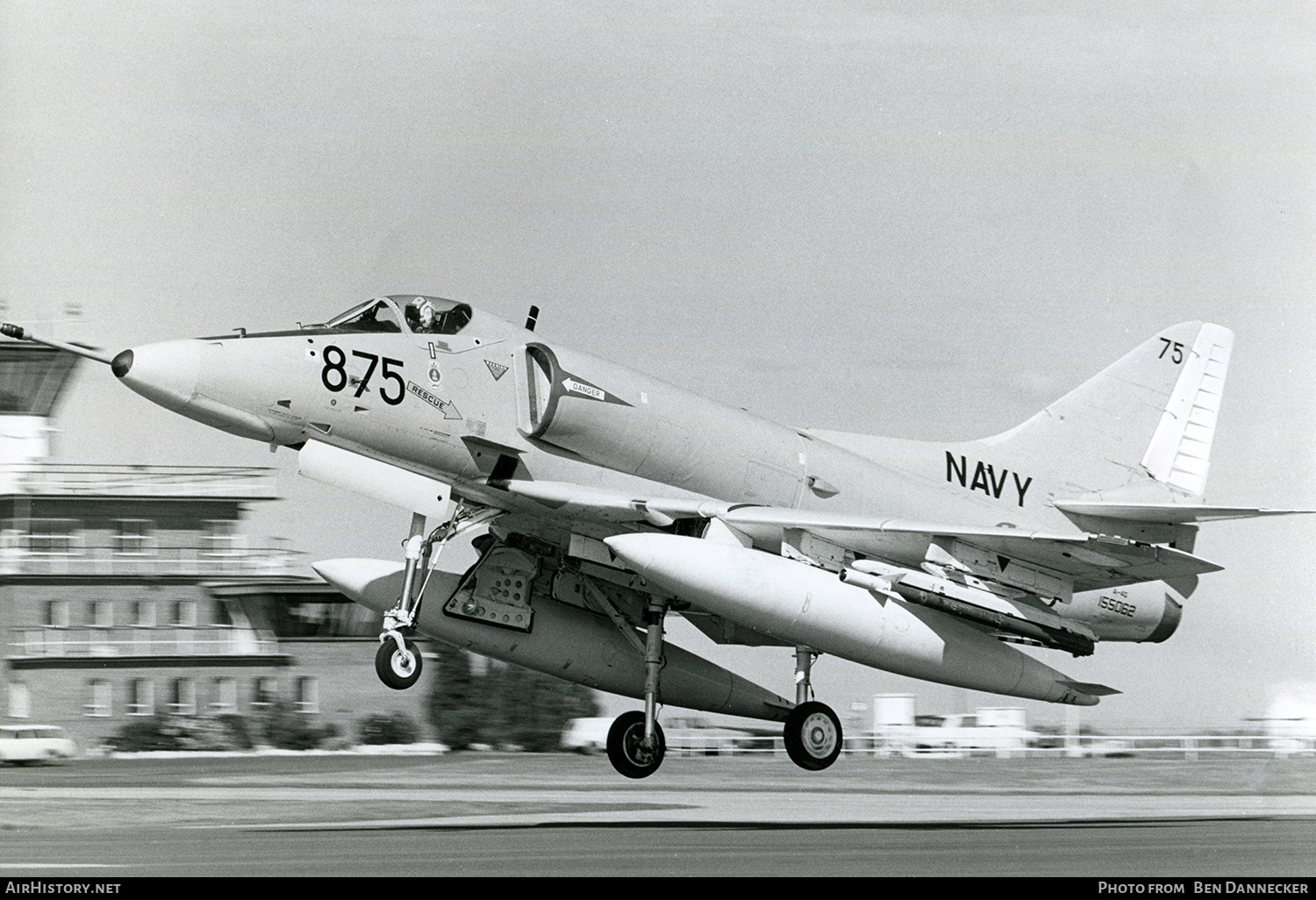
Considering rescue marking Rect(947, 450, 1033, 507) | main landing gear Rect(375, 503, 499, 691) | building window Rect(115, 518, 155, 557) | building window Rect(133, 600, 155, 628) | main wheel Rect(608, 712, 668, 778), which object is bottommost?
main wheel Rect(608, 712, 668, 778)

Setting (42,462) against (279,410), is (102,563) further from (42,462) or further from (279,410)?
(279,410)

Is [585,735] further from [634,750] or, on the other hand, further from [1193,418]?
[1193,418]

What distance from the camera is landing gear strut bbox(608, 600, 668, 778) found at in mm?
15391

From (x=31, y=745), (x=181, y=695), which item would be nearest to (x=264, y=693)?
(x=181, y=695)

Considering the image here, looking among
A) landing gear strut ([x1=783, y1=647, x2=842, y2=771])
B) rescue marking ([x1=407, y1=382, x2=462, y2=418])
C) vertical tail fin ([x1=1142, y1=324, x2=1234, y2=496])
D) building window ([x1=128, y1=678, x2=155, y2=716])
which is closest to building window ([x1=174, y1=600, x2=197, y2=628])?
building window ([x1=128, y1=678, x2=155, y2=716])

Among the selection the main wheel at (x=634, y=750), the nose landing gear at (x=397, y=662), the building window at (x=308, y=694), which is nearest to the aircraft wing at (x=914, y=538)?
the nose landing gear at (x=397, y=662)

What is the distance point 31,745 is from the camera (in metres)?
24.7

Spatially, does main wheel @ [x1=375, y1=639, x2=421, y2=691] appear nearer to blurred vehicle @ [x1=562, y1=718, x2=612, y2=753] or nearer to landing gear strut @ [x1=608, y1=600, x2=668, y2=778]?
landing gear strut @ [x1=608, y1=600, x2=668, y2=778]

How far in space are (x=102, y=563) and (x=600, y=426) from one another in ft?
60.9

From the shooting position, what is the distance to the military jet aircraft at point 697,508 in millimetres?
13297

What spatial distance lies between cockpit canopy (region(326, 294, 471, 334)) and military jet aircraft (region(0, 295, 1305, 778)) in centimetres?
2

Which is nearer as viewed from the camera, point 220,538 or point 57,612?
point 57,612

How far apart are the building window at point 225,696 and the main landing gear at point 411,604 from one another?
52.0 ft

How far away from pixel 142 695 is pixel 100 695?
2.30 feet
